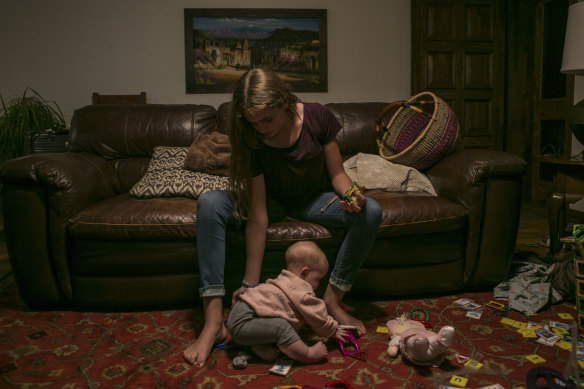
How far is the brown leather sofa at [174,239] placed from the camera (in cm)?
183

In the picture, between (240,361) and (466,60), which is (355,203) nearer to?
(240,361)

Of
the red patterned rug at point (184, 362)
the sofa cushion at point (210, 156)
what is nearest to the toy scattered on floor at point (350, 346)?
the red patterned rug at point (184, 362)

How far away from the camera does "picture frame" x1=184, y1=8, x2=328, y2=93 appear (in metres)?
4.39

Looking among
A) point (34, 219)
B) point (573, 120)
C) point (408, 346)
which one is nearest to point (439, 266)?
point (408, 346)

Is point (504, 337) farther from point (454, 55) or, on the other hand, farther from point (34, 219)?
point (454, 55)

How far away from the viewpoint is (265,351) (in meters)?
1.47

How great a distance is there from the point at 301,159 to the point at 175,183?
31.1 inches

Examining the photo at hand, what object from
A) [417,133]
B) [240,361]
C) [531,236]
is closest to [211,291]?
[240,361]

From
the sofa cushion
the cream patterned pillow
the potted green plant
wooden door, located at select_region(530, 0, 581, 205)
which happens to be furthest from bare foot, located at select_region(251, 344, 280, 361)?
wooden door, located at select_region(530, 0, 581, 205)

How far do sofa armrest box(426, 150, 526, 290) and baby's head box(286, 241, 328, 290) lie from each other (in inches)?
32.8

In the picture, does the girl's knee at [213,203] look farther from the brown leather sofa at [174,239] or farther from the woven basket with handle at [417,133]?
the woven basket with handle at [417,133]

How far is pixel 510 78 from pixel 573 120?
84.1 inches

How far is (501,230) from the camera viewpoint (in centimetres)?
200

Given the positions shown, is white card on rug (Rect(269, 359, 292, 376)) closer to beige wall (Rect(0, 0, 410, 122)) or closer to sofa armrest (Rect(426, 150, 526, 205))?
sofa armrest (Rect(426, 150, 526, 205))
